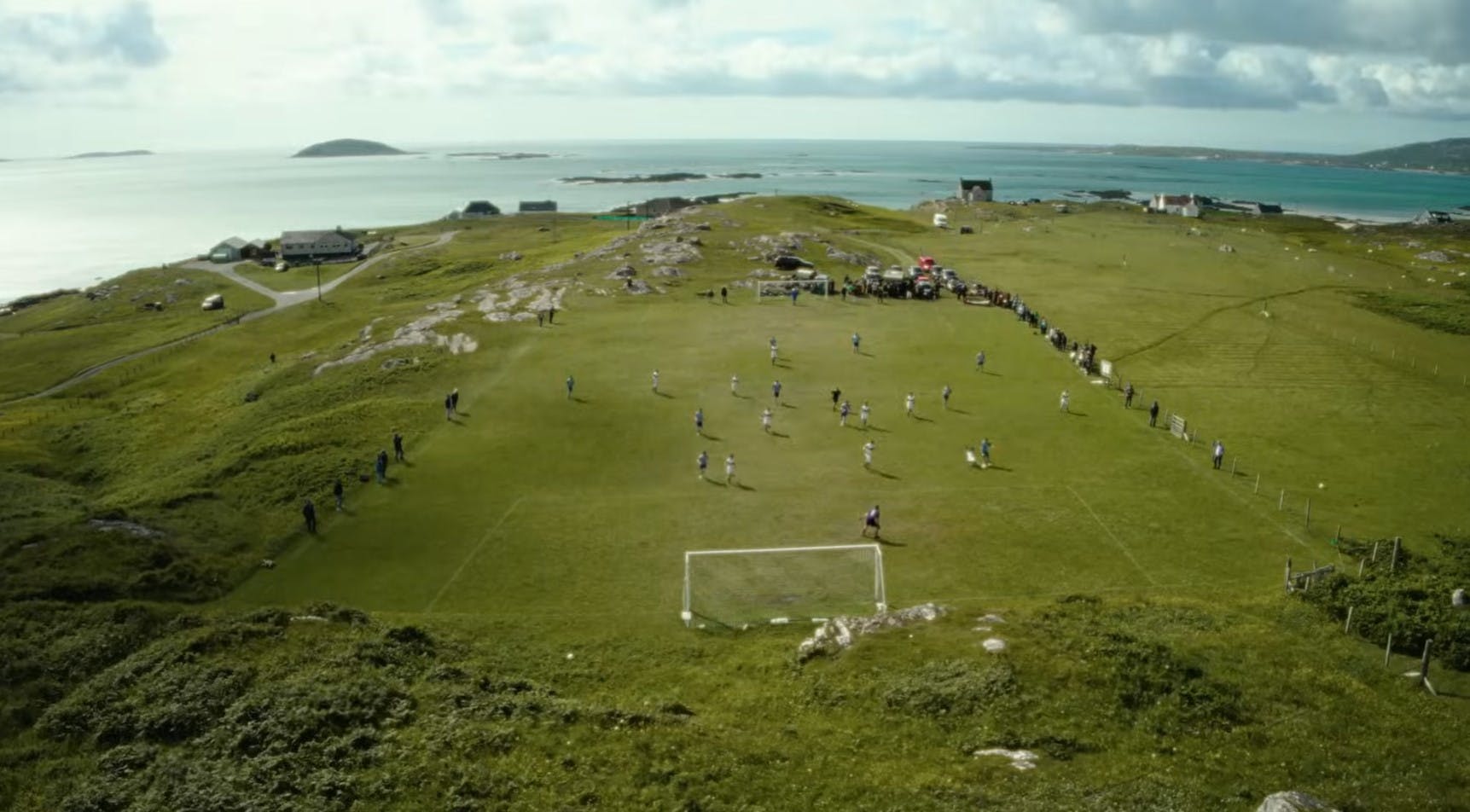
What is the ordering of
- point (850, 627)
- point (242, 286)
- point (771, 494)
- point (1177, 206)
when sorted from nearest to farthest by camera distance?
1. point (850, 627)
2. point (771, 494)
3. point (242, 286)
4. point (1177, 206)

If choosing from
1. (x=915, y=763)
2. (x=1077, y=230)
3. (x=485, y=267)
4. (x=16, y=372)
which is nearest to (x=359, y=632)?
(x=915, y=763)

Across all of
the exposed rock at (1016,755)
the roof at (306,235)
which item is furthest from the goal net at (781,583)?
the roof at (306,235)

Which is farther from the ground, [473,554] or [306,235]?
[306,235]

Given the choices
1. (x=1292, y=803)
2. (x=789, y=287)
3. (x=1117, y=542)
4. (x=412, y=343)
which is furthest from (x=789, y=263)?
(x=1292, y=803)

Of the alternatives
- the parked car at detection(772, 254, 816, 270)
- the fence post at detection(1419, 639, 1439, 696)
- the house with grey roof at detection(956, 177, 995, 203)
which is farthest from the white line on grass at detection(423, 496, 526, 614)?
the house with grey roof at detection(956, 177, 995, 203)

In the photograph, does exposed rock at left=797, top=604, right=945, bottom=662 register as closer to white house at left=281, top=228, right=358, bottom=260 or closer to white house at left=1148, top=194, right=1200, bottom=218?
white house at left=281, top=228, right=358, bottom=260

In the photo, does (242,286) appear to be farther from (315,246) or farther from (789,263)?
(789,263)

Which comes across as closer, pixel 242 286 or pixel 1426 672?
pixel 1426 672
